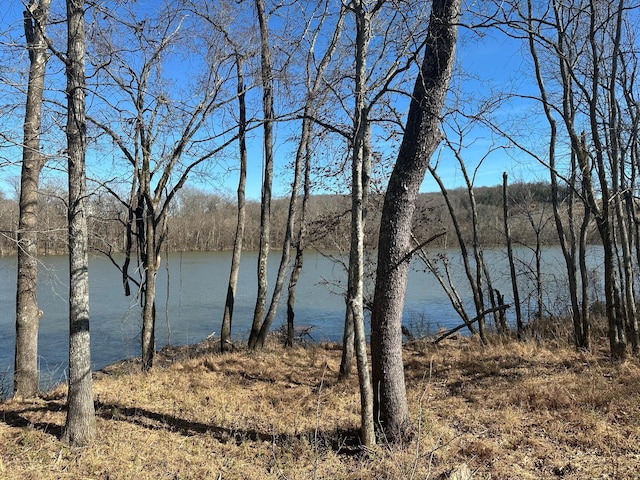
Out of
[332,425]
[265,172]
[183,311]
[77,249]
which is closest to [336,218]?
[265,172]

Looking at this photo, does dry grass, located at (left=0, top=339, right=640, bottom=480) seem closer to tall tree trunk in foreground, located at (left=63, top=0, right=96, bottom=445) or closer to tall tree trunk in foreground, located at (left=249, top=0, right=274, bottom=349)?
tall tree trunk in foreground, located at (left=63, top=0, right=96, bottom=445)

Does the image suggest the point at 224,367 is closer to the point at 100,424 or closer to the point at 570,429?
the point at 100,424

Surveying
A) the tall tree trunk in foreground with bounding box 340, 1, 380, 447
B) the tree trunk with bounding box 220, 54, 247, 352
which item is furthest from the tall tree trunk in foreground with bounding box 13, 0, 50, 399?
the tall tree trunk in foreground with bounding box 340, 1, 380, 447

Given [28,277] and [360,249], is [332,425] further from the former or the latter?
[28,277]

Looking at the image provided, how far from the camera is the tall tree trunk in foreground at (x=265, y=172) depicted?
8.02 meters

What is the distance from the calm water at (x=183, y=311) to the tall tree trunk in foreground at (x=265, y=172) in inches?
56.6

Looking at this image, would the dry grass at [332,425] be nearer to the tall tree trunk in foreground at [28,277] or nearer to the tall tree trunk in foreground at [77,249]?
the tall tree trunk in foreground at [77,249]

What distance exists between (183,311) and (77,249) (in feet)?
38.5

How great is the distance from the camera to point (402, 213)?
3.90 m

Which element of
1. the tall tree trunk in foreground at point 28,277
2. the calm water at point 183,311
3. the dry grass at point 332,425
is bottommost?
the calm water at point 183,311

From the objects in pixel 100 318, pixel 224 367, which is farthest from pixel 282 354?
pixel 100 318

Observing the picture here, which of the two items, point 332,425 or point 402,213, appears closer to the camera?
point 402,213

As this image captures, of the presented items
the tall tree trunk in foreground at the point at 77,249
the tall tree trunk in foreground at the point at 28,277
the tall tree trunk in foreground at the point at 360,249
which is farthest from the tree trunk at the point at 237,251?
the tall tree trunk in foreground at the point at 360,249

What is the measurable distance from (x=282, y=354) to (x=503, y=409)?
4138mm
